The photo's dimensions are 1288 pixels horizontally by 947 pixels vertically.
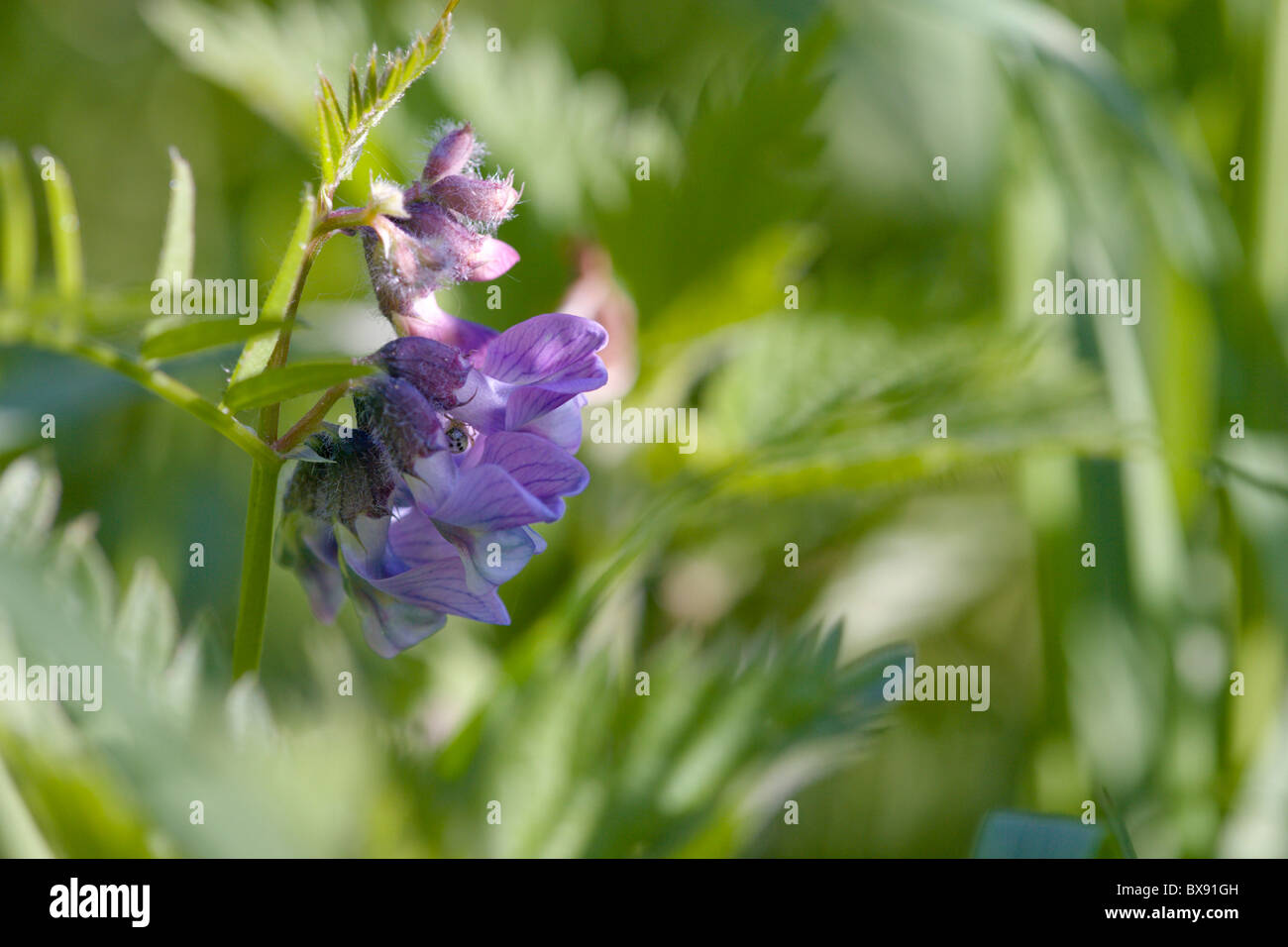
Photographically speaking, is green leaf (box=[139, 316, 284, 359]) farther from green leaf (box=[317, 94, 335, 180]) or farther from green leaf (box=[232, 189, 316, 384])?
green leaf (box=[317, 94, 335, 180])

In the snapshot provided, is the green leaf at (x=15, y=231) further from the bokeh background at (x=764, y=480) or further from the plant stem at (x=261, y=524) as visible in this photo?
the plant stem at (x=261, y=524)

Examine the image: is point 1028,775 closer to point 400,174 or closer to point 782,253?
point 782,253

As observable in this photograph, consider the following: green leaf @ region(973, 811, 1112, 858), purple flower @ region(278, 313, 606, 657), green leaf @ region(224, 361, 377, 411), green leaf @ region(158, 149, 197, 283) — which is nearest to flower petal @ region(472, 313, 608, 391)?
purple flower @ region(278, 313, 606, 657)

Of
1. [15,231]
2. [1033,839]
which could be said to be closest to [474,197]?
[15,231]

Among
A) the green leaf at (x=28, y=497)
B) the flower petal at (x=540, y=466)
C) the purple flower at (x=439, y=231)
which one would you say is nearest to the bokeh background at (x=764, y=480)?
the green leaf at (x=28, y=497)

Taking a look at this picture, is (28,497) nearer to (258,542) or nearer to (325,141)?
(258,542)
